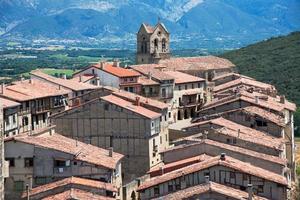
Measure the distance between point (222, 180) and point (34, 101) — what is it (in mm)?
34486

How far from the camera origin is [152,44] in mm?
121250

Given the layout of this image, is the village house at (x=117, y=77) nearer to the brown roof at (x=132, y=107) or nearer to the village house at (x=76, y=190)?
the brown roof at (x=132, y=107)

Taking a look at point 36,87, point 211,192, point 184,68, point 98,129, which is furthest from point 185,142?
point 184,68

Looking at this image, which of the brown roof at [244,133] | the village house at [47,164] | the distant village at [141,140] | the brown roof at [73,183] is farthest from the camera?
the brown roof at [244,133]

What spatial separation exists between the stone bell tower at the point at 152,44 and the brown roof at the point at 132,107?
47809mm

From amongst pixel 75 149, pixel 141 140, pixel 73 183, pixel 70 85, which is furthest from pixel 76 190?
pixel 70 85

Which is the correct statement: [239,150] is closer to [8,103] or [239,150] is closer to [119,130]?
[119,130]

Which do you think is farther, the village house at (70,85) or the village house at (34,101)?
the village house at (70,85)

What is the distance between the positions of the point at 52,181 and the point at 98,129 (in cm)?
1466

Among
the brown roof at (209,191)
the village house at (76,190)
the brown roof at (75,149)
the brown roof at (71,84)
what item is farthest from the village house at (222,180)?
the brown roof at (71,84)

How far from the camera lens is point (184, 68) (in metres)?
111

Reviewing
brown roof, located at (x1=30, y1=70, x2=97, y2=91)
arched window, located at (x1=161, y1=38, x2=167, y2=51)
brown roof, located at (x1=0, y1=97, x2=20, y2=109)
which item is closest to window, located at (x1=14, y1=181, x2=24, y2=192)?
brown roof, located at (x1=0, y1=97, x2=20, y2=109)

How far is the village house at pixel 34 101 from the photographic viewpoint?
7638 cm

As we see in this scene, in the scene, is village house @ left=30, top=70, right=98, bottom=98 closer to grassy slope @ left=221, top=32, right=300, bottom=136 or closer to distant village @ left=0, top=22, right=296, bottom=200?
distant village @ left=0, top=22, right=296, bottom=200
